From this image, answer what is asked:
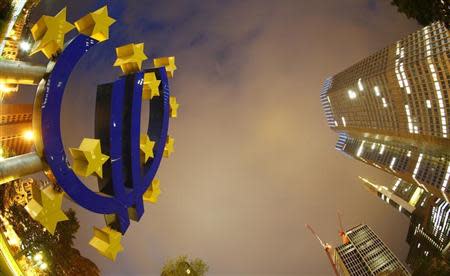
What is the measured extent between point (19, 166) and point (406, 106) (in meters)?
126

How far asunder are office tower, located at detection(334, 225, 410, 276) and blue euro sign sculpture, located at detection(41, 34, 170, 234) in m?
178

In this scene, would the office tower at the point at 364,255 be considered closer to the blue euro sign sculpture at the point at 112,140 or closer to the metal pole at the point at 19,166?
the blue euro sign sculpture at the point at 112,140

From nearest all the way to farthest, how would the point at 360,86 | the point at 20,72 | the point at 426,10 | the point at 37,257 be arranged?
the point at 20,72 < the point at 426,10 < the point at 37,257 < the point at 360,86

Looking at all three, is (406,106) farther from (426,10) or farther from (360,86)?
(426,10)

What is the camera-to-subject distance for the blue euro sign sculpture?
655cm

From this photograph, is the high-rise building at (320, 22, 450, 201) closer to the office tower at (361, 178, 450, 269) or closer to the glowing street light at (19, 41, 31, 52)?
the office tower at (361, 178, 450, 269)

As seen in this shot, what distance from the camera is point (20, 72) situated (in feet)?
22.1

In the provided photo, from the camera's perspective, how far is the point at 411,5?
14938 millimetres

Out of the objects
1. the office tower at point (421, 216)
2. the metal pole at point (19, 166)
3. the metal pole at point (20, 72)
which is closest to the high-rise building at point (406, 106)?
the office tower at point (421, 216)

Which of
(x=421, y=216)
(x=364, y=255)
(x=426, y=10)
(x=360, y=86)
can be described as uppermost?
(x=360, y=86)

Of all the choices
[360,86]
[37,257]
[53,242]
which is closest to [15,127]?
[53,242]

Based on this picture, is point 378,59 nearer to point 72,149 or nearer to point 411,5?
point 411,5

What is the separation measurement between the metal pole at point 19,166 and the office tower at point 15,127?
83.8ft

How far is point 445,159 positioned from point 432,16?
109m
